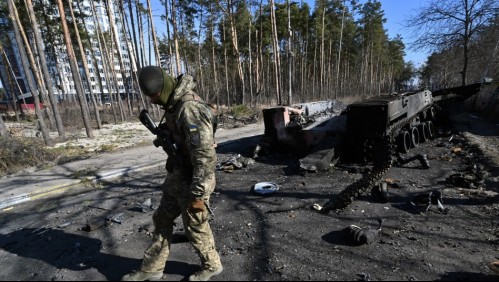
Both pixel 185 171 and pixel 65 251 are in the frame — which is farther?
pixel 65 251

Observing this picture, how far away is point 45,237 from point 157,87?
3.10 m

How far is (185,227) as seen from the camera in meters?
2.74

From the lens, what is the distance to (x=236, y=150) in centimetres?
961

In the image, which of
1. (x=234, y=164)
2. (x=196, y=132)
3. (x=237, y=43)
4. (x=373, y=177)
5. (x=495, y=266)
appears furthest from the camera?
(x=237, y=43)

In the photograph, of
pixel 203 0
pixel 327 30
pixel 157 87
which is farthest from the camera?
pixel 327 30

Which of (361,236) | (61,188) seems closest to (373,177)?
(361,236)

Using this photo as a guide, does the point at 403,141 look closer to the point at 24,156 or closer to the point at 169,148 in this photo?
the point at 169,148

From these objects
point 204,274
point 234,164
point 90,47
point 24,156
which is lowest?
point 234,164

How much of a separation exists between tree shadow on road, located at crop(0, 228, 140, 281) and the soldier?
476 millimetres

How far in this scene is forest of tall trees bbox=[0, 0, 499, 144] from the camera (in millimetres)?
15469

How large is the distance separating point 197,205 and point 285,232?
1736 mm

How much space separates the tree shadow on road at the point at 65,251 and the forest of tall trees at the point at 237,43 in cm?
820

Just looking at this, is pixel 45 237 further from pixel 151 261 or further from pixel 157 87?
pixel 157 87

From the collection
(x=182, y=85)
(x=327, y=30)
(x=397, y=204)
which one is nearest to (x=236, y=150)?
(x=397, y=204)
